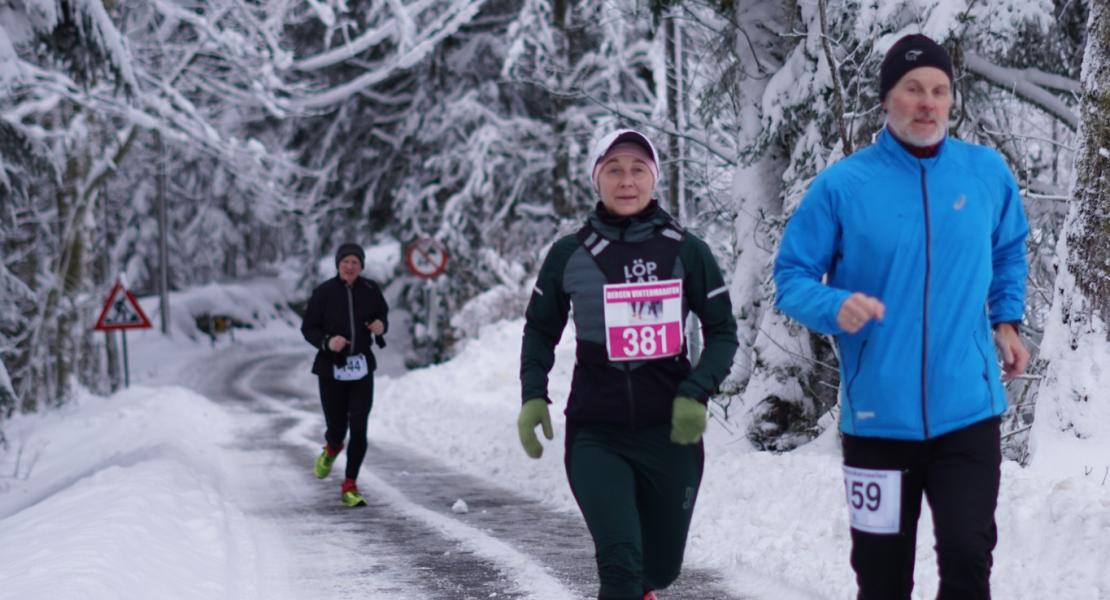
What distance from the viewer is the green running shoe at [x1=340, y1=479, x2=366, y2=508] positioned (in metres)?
10.1

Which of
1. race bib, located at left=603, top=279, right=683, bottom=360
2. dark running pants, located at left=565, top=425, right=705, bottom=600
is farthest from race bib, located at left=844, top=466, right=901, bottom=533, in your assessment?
race bib, located at left=603, top=279, right=683, bottom=360

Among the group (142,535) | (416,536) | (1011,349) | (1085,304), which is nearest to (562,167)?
(416,536)

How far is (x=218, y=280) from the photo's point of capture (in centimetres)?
5453

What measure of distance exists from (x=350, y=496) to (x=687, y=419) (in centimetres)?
634

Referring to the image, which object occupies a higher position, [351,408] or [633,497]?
[633,497]

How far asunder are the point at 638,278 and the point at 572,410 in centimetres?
53

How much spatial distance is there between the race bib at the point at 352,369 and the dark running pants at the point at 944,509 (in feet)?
23.1

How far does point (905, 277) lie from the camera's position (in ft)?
11.7

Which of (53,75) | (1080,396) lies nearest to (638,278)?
(1080,396)

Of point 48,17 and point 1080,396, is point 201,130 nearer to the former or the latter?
point 48,17

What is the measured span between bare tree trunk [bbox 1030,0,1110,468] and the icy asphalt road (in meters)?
2.06

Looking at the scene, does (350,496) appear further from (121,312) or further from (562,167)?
(562,167)

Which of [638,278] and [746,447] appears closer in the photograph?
[638,278]

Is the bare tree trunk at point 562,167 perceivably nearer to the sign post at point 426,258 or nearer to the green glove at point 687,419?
the sign post at point 426,258
